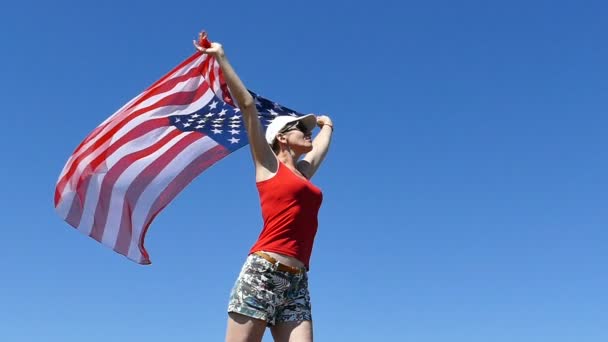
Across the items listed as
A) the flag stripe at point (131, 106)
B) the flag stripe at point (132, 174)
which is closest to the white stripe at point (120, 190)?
the flag stripe at point (132, 174)

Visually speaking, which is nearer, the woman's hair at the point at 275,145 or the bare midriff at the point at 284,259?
the bare midriff at the point at 284,259

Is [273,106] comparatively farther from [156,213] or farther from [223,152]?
[156,213]

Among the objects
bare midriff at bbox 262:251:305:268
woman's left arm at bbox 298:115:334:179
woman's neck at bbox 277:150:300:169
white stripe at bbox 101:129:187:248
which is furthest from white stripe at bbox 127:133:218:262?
bare midriff at bbox 262:251:305:268

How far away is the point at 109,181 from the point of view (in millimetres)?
8930

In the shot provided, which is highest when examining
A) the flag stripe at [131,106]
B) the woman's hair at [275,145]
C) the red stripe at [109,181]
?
the flag stripe at [131,106]

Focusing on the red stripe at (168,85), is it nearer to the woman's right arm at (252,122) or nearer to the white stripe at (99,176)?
the white stripe at (99,176)

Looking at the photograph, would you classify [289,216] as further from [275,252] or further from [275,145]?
[275,145]

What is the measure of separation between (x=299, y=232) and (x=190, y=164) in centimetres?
273

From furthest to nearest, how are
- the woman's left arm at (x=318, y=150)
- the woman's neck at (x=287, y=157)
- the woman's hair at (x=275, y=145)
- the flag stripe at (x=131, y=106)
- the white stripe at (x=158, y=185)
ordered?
the flag stripe at (x=131, y=106) → the white stripe at (x=158, y=185) → the woman's left arm at (x=318, y=150) → the woman's hair at (x=275, y=145) → the woman's neck at (x=287, y=157)

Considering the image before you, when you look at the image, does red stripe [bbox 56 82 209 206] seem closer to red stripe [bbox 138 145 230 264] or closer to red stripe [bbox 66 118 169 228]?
red stripe [bbox 66 118 169 228]

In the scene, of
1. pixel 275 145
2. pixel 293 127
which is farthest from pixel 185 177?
pixel 293 127

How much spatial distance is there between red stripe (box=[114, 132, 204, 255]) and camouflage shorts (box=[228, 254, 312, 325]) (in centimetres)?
251

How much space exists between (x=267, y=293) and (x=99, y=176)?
10.7 feet

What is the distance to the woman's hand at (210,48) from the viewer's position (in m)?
6.81
